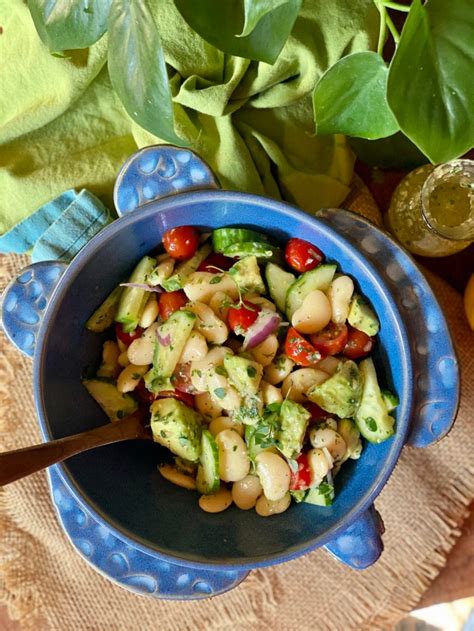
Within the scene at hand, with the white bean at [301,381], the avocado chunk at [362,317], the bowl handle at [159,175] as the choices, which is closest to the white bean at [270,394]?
the white bean at [301,381]

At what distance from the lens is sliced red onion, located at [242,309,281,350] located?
0.84 metres

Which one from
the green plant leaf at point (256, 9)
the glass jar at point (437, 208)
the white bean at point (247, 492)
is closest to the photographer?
the green plant leaf at point (256, 9)

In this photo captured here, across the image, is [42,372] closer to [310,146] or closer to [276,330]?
[276,330]

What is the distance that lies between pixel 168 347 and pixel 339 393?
199 mm

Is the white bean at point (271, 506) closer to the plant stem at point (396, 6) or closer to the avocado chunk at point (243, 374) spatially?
the avocado chunk at point (243, 374)

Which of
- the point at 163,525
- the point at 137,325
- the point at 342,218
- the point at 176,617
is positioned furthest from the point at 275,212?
the point at 176,617

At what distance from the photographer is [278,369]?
87 cm

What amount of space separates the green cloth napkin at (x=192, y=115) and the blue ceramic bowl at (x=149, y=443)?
137mm

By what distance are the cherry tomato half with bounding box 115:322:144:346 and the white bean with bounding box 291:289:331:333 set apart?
190 millimetres

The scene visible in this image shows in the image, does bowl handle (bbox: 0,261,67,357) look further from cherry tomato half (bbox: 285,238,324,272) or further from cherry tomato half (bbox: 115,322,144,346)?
cherry tomato half (bbox: 285,238,324,272)

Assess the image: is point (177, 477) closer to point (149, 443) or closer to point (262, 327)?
point (149, 443)

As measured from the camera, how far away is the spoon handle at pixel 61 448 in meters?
0.70

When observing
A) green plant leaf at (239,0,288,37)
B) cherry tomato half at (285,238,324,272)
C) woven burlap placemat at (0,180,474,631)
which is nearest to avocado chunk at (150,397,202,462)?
cherry tomato half at (285,238,324,272)

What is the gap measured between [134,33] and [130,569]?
2.03 feet
